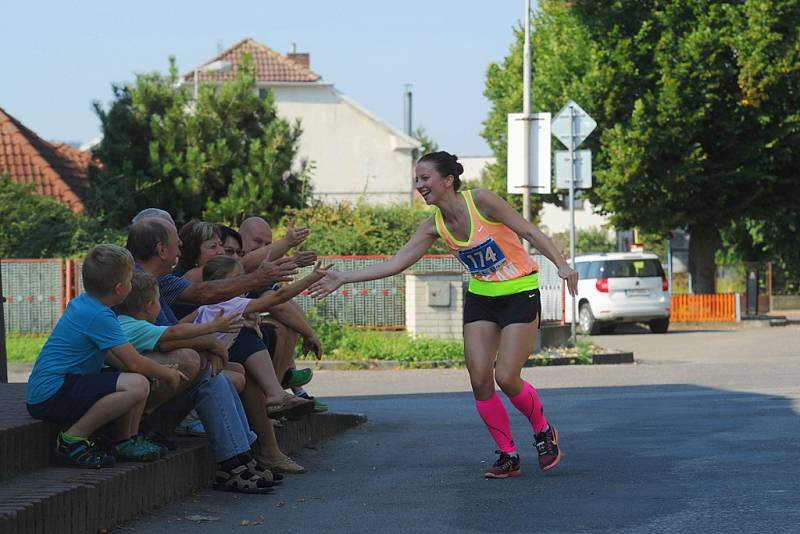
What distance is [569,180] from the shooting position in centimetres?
2416

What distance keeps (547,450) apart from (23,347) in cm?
1780

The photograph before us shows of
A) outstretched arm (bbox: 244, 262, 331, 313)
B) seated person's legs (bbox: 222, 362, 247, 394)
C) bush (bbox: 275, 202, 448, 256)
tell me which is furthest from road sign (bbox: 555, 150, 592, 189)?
outstretched arm (bbox: 244, 262, 331, 313)

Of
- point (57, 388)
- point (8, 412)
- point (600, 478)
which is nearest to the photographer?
point (57, 388)

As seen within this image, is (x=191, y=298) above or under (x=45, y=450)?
above

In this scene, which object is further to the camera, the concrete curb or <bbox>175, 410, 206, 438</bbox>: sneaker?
the concrete curb

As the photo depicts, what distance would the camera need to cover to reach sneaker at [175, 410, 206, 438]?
866 centimetres

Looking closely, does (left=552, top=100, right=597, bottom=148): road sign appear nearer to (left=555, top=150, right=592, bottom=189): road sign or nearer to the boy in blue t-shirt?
(left=555, top=150, right=592, bottom=189): road sign

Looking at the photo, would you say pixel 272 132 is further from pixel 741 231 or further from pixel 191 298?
pixel 191 298

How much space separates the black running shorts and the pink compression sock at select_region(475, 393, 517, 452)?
0.48m

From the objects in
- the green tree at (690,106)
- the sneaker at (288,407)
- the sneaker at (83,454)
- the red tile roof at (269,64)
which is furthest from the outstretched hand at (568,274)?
the red tile roof at (269,64)

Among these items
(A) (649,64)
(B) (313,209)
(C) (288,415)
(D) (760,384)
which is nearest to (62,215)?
(B) (313,209)

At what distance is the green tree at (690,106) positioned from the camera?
120ft

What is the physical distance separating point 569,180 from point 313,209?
333 inches

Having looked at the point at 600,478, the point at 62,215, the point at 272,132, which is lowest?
the point at 600,478
